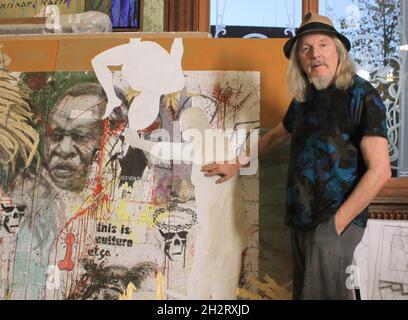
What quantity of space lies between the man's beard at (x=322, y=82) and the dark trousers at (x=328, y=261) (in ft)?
1.54

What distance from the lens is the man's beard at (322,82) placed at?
69.7 inches

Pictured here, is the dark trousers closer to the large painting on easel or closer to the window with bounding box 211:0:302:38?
the large painting on easel

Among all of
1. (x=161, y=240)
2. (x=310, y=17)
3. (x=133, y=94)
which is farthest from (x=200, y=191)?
(x=310, y=17)

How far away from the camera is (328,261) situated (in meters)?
1.68

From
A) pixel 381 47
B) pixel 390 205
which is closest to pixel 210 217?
pixel 390 205

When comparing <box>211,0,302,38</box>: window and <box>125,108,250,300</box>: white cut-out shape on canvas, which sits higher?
<box>211,0,302,38</box>: window

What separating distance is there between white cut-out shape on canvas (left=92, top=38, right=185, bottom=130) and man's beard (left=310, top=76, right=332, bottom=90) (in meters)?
0.57

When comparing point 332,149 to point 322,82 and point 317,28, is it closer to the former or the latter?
point 322,82

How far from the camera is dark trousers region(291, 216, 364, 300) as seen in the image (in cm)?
168

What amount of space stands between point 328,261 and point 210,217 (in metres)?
0.51

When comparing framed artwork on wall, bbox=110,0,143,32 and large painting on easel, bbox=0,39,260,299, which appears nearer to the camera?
large painting on easel, bbox=0,39,260,299

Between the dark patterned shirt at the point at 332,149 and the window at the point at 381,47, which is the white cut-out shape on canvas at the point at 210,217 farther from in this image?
the window at the point at 381,47

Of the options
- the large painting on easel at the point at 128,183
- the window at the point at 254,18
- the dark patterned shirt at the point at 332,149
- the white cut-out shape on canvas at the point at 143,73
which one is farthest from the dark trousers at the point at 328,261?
the window at the point at 254,18

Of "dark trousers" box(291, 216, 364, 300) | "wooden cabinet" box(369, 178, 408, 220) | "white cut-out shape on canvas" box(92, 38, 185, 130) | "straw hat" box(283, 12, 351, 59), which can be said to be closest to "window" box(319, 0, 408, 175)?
"wooden cabinet" box(369, 178, 408, 220)
